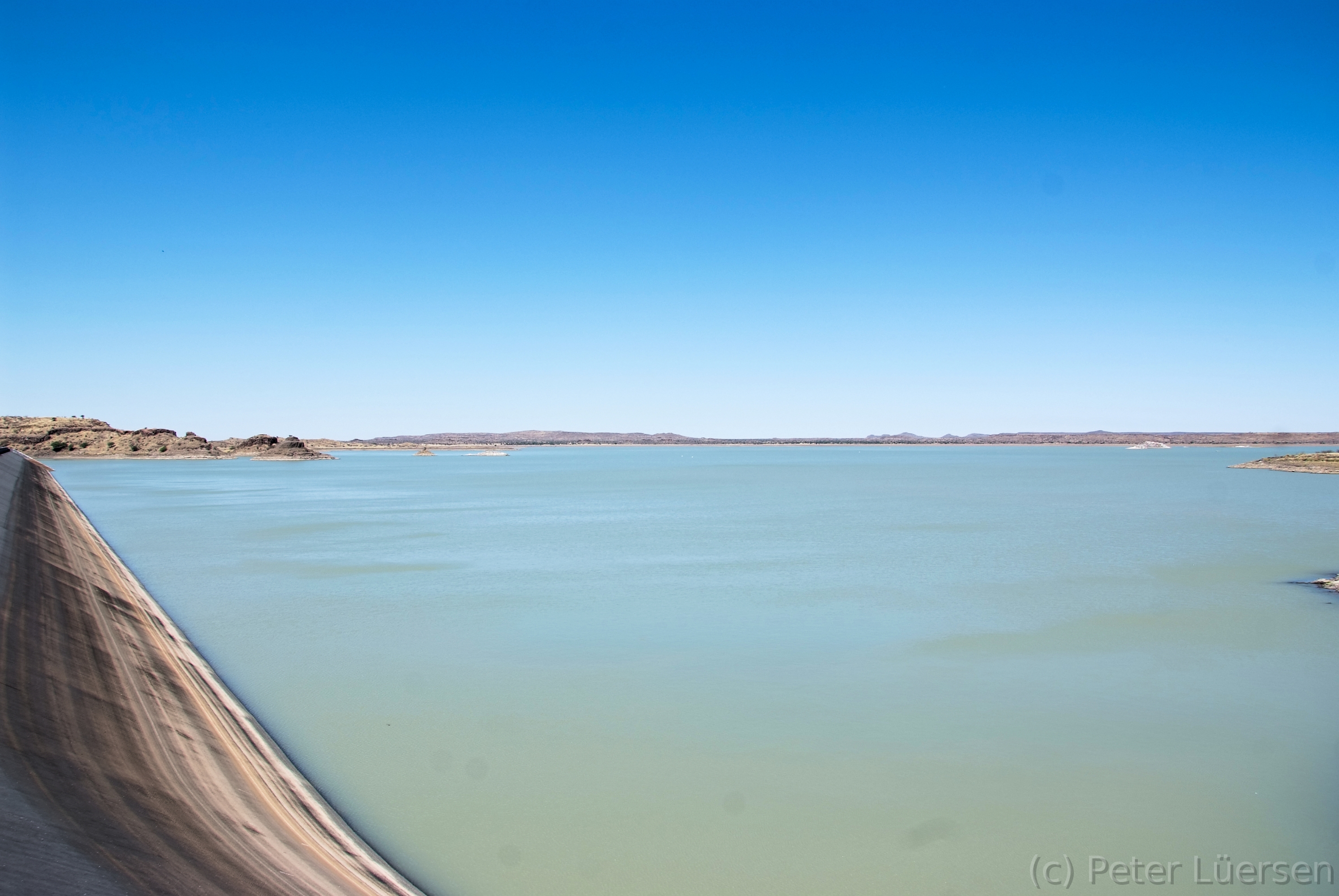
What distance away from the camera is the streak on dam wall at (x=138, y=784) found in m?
4.26

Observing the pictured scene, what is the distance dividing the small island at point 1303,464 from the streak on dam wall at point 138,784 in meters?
75.6

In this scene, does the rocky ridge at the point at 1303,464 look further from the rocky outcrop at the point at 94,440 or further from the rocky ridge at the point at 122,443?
the rocky outcrop at the point at 94,440

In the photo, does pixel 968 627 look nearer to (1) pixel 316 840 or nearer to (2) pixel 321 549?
(1) pixel 316 840

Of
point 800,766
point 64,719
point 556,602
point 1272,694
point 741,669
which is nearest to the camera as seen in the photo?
point 64,719

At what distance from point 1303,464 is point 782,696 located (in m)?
73.2

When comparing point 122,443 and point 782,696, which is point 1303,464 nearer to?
point 782,696

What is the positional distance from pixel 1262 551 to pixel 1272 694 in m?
13.9

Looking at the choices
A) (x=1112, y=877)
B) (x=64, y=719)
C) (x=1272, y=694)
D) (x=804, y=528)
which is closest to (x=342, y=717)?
(x=64, y=719)

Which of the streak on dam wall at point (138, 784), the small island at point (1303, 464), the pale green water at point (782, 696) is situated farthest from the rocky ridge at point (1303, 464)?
the streak on dam wall at point (138, 784)

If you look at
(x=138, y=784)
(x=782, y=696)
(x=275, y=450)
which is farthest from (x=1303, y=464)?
(x=275, y=450)

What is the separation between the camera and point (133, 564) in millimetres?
19016

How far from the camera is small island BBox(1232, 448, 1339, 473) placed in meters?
59.5

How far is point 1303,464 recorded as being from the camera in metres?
62.4

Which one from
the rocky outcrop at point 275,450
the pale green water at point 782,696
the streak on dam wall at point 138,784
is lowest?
the pale green water at point 782,696
